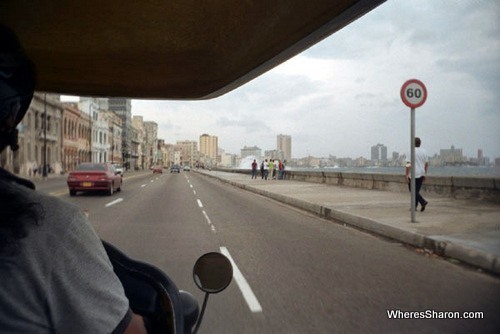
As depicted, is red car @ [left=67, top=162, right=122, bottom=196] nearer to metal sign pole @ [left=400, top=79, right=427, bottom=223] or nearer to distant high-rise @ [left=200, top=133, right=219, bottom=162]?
metal sign pole @ [left=400, top=79, right=427, bottom=223]

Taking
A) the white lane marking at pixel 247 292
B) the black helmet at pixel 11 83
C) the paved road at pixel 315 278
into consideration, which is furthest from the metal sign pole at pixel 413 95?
the black helmet at pixel 11 83

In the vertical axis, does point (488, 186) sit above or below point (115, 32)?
below

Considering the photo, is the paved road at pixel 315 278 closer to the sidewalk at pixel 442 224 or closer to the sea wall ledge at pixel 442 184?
the sidewalk at pixel 442 224

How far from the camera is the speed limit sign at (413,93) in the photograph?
9.48 m

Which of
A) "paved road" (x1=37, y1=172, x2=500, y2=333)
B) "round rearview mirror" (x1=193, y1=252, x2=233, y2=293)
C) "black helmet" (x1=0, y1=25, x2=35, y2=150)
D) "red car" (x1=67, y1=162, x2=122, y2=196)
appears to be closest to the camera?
"black helmet" (x1=0, y1=25, x2=35, y2=150)

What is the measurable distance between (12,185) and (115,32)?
3.61 ft

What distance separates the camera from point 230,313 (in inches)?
173

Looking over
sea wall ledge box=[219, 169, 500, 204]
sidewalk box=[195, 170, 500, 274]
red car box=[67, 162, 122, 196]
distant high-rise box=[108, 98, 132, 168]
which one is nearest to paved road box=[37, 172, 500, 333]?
sidewalk box=[195, 170, 500, 274]

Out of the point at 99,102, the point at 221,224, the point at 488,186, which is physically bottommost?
the point at 221,224

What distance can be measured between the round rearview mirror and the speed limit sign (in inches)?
335

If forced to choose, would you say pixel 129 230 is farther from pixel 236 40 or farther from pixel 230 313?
pixel 236 40

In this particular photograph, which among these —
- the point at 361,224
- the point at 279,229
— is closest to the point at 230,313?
the point at 279,229

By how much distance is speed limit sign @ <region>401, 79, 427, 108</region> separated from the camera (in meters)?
9.48

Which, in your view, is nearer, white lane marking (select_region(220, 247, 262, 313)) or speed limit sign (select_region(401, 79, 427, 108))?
white lane marking (select_region(220, 247, 262, 313))
